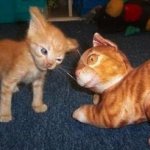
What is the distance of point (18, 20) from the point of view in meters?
2.00

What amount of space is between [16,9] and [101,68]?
1.32 meters

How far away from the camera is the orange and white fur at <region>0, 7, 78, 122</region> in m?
0.85

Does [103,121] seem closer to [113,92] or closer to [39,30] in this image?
[113,92]

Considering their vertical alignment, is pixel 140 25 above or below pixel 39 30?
below

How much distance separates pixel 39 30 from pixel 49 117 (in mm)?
272

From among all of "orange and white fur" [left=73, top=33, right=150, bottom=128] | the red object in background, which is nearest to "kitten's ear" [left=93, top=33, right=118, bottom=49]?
"orange and white fur" [left=73, top=33, right=150, bottom=128]

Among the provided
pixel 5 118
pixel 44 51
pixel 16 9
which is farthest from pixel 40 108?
pixel 16 9

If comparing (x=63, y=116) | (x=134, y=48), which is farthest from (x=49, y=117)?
(x=134, y=48)

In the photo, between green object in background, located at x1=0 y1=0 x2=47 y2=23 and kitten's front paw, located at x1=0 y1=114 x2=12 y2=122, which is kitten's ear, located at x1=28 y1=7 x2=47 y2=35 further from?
green object in background, located at x1=0 y1=0 x2=47 y2=23

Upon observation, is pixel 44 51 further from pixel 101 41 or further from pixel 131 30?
pixel 131 30

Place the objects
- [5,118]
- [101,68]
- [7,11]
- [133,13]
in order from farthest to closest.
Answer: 1. [7,11]
2. [133,13]
3. [5,118]
4. [101,68]

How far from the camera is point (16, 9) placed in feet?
6.48

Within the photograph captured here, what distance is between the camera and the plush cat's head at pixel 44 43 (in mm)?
842

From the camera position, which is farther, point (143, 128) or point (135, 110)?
point (143, 128)
